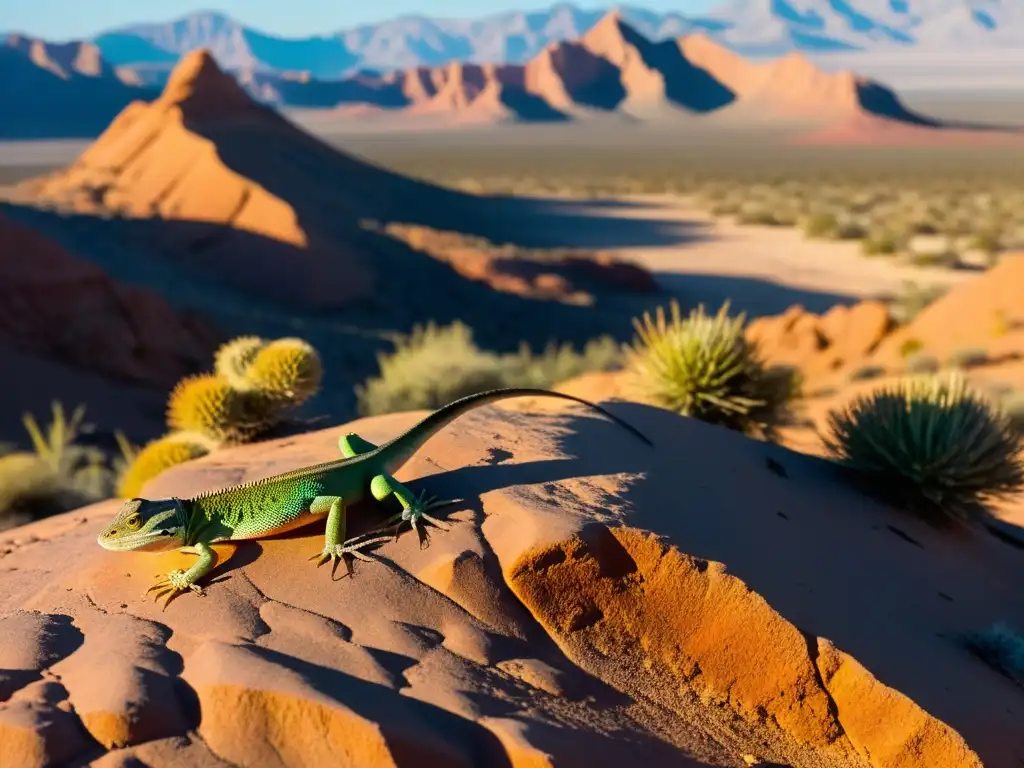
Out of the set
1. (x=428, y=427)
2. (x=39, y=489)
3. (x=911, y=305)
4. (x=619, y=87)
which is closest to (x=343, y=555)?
(x=428, y=427)

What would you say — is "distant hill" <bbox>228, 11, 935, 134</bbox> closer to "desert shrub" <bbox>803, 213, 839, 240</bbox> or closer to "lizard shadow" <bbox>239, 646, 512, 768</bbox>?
"desert shrub" <bbox>803, 213, 839, 240</bbox>

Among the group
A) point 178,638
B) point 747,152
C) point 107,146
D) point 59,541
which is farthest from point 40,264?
point 747,152

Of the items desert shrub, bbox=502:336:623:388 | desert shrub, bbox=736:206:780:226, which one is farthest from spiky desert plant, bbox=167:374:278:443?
desert shrub, bbox=736:206:780:226

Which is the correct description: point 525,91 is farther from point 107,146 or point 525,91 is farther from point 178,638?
point 178,638

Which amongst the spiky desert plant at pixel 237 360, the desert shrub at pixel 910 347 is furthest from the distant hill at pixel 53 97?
the spiky desert plant at pixel 237 360

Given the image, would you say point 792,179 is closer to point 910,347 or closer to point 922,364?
point 910,347

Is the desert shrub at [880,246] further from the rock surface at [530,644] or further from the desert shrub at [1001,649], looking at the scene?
the desert shrub at [1001,649]

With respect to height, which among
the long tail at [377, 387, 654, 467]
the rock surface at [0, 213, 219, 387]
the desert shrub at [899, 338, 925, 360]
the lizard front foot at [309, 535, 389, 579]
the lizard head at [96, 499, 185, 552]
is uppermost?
the long tail at [377, 387, 654, 467]
